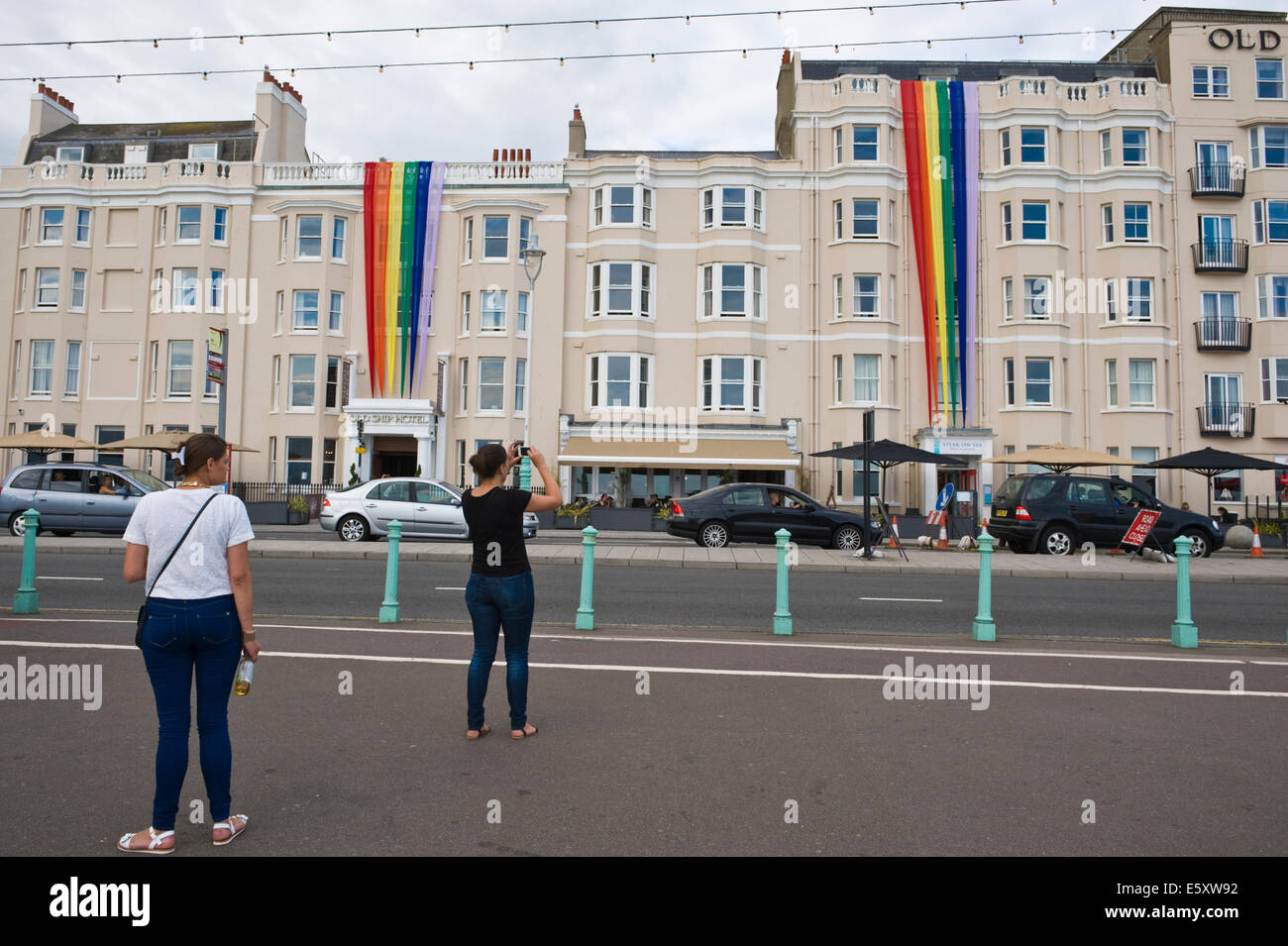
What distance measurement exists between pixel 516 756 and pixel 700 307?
2809cm

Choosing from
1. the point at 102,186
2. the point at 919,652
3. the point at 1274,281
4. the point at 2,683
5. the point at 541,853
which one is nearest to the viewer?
the point at 541,853

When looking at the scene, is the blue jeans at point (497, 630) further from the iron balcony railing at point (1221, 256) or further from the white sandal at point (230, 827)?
the iron balcony railing at point (1221, 256)

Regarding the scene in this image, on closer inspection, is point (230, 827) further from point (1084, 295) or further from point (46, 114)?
point (46, 114)

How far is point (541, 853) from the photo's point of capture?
350cm

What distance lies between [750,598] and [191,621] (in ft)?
29.3

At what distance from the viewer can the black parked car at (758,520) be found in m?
19.4

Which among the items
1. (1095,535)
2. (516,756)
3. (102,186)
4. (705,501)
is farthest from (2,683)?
(102,186)

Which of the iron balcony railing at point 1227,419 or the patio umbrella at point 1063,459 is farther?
the iron balcony railing at point 1227,419

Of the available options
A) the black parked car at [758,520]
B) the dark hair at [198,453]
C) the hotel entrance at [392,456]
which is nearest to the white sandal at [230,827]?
the dark hair at [198,453]

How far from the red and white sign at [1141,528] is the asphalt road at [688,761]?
10.3m

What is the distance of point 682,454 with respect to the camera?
29.3m

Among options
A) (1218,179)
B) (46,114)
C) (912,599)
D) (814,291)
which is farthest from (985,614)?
(46,114)

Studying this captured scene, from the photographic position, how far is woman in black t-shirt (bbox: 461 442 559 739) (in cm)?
507

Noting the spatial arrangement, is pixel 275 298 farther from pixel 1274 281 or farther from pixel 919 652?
pixel 1274 281
